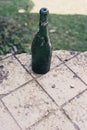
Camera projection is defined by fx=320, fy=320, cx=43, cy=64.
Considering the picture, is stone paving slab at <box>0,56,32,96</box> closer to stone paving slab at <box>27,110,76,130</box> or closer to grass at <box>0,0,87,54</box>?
grass at <box>0,0,87,54</box>

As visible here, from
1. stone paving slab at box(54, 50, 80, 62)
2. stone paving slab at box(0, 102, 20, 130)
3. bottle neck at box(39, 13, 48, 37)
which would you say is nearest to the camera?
bottle neck at box(39, 13, 48, 37)

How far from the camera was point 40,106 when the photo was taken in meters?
3.25

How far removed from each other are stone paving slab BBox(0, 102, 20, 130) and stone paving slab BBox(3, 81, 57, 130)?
0.05 metres

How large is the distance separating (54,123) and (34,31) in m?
1.61

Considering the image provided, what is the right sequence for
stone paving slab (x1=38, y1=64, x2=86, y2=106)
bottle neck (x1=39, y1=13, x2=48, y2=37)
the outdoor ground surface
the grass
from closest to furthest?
bottle neck (x1=39, y1=13, x2=48, y2=37)
stone paving slab (x1=38, y1=64, x2=86, y2=106)
the grass
the outdoor ground surface

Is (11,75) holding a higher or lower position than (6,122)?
higher

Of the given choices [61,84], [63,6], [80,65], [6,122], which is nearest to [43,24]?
[61,84]

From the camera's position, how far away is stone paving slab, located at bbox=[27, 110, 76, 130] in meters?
3.09

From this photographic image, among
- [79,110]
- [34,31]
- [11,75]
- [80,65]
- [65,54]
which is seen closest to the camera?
[79,110]

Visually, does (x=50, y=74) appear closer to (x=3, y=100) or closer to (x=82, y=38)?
(x=3, y=100)

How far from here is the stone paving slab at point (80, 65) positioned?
3580mm

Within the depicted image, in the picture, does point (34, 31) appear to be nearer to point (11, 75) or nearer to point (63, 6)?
point (63, 6)

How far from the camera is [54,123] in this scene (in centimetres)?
313

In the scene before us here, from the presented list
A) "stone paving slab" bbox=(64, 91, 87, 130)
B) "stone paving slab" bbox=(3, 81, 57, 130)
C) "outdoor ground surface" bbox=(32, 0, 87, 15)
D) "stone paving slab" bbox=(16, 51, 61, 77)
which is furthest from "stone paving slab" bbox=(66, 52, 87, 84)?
"outdoor ground surface" bbox=(32, 0, 87, 15)
